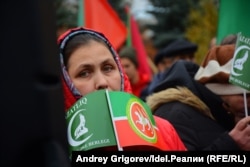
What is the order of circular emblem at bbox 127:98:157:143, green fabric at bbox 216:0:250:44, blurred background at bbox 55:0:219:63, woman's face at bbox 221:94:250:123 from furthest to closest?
blurred background at bbox 55:0:219:63 < green fabric at bbox 216:0:250:44 < woman's face at bbox 221:94:250:123 < circular emblem at bbox 127:98:157:143

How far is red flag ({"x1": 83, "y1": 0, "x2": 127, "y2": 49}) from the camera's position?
5.32 m

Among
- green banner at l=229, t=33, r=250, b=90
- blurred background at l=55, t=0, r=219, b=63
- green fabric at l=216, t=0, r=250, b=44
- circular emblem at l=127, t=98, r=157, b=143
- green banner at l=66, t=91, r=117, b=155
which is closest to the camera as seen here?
green banner at l=66, t=91, r=117, b=155

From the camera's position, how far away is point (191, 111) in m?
2.98

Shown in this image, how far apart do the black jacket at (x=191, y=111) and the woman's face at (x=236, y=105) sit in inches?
1.2

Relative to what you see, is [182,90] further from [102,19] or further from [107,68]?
[102,19]

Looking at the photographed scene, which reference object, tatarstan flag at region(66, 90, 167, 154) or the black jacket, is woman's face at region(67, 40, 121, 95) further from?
the black jacket

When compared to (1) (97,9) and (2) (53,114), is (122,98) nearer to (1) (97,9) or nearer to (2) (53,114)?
(2) (53,114)

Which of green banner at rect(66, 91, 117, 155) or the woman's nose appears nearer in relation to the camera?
green banner at rect(66, 91, 117, 155)

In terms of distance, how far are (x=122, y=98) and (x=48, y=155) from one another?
2.98 ft

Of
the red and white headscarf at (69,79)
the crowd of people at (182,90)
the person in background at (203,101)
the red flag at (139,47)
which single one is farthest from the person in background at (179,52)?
the red and white headscarf at (69,79)

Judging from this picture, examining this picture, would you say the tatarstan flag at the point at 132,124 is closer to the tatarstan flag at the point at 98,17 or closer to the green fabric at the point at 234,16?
the green fabric at the point at 234,16

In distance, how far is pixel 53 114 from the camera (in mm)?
1201

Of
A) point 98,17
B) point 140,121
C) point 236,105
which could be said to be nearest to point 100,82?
point 140,121

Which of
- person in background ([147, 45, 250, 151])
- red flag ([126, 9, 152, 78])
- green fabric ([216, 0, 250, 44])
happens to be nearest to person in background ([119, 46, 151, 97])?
red flag ([126, 9, 152, 78])
